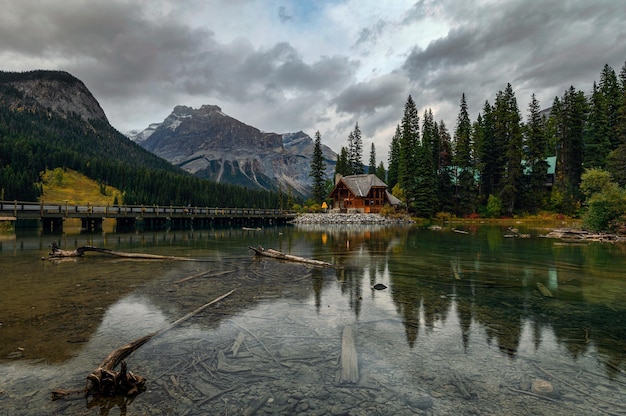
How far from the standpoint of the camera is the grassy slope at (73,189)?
309 ft

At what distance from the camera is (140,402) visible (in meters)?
4.85

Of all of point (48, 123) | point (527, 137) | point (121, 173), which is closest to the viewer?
point (527, 137)

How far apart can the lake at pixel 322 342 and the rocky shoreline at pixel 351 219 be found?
50.6m

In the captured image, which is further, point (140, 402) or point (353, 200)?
point (353, 200)

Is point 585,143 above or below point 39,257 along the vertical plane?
above

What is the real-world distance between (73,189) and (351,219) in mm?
88858

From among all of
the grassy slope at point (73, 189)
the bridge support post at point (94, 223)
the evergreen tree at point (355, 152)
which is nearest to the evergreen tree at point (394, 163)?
the evergreen tree at point (355, 152)

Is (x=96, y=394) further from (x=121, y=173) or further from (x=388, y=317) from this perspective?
(x=121, y=173)

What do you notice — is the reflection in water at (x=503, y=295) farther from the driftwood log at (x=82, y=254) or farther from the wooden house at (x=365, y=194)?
the wooden house at (x=365, y=194)

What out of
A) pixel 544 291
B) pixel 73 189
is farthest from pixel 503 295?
pixel 73 189

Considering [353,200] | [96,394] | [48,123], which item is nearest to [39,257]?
[96,394]

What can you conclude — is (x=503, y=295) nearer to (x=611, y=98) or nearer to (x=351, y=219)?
(x=351, y=219)

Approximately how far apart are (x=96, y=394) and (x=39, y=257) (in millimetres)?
19095

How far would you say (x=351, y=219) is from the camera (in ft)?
219
